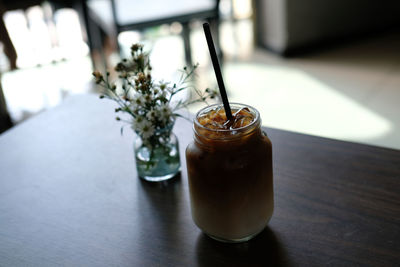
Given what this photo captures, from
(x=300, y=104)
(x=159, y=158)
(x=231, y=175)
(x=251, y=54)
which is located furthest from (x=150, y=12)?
(x=231, y=175)

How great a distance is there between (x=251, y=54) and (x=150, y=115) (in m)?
2.49

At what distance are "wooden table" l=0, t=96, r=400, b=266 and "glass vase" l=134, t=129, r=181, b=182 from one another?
0.02 metres

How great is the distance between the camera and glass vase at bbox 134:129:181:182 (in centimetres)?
84

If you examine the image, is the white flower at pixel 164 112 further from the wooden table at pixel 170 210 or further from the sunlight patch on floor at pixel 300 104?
the sunlight patch on floor at pixel 300 104

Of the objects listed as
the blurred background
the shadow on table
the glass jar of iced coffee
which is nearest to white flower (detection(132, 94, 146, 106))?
the glass jar of iced coffee

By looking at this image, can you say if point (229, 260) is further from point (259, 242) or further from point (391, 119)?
point (391, 119)

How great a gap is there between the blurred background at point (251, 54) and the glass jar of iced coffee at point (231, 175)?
4.46 feet

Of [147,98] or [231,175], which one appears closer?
[231,175]

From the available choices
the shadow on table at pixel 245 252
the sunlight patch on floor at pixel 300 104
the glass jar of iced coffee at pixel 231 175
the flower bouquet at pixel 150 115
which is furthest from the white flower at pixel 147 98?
the sunlight patch on floor at pixel 300 104

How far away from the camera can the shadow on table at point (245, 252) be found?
2.11ft

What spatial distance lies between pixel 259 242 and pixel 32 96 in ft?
7.43

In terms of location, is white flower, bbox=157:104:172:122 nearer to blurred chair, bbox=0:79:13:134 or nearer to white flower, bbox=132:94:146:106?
white flower, bbox=132:94:146:106

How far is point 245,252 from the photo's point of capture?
664 mm

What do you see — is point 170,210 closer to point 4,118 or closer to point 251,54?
point 4,118
